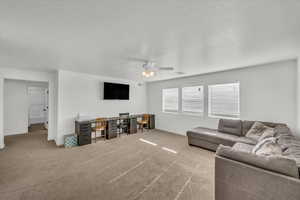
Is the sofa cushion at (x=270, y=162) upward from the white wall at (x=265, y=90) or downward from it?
downward

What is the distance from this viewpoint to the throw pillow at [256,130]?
3082 millimetres

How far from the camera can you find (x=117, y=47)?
2.26 m

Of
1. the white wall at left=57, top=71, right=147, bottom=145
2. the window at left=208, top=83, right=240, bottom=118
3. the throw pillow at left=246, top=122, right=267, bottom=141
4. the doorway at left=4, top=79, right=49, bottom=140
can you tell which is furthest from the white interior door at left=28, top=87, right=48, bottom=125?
the throw pillow at left=246, top=122, right=267, bottom=141

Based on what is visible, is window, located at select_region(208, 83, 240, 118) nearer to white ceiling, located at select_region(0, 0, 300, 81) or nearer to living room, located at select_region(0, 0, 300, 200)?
living room, located at select_region(0, 0, 300, 200)

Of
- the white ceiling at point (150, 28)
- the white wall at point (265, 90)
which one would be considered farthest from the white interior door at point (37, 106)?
the white wall at point (265, 90)

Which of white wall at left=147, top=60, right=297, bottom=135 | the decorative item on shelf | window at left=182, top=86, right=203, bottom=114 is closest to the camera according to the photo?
white wall at left=147, top=60, right=297, bottom=135

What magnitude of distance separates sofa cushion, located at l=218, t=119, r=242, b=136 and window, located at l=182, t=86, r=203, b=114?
1.03 meters

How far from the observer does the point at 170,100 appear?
5918 millimetres

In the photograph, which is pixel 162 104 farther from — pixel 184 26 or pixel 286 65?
pixel 184 26

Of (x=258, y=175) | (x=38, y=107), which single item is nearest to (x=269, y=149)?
(x=258, y=175)

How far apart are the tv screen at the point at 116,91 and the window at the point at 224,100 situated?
3501 millimetres

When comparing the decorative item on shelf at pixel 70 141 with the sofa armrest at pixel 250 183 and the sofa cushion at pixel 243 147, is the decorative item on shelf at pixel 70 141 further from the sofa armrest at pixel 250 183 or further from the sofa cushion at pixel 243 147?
the sofa cushion at pixel 243 147

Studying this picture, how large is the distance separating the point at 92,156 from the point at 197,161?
2.62 metres

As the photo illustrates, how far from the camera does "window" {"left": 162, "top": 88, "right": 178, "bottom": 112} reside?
225 inches
